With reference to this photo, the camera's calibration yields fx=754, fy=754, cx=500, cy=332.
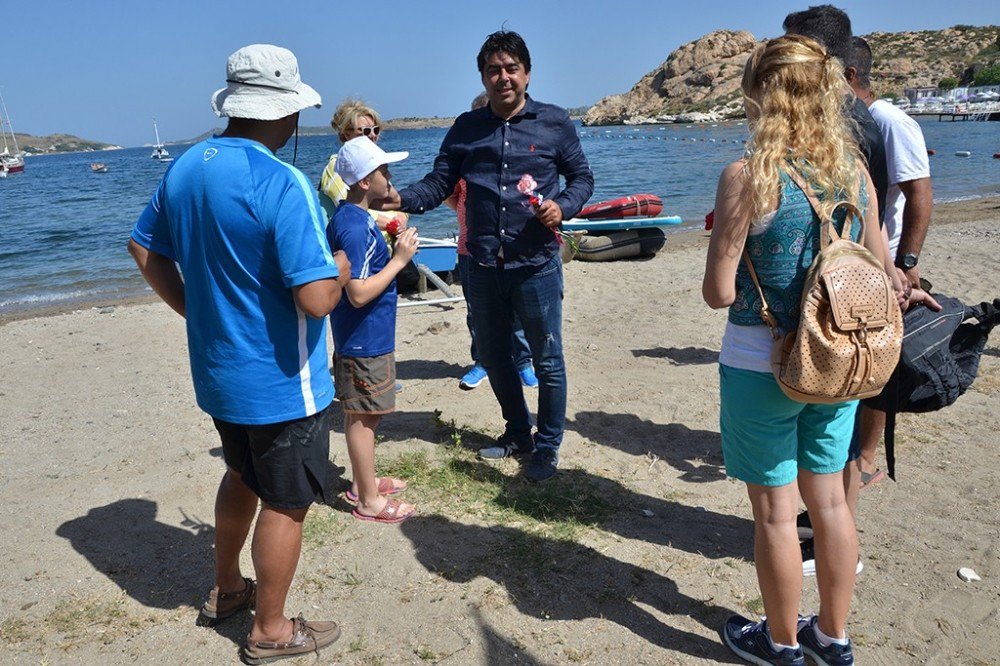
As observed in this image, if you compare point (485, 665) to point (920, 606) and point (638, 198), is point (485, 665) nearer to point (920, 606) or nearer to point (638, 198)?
point (920, 606)

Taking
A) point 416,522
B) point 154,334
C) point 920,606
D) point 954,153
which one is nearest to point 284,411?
point 416,522

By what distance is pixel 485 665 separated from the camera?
2779 millimetres

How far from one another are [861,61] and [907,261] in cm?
92

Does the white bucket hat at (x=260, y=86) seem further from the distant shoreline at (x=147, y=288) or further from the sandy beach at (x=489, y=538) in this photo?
the distant shoreline at (x=147, y=288)

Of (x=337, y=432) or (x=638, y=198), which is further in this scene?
(x=638, y=198)

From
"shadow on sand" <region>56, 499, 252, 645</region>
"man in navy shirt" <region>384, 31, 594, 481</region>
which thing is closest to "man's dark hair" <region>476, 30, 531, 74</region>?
"man in navy shirt" <region>384, 31, 594, 481</region>

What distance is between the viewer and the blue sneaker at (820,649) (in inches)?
102

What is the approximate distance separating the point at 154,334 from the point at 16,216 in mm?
25160

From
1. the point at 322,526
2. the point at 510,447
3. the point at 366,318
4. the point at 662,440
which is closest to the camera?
the point at 366,318

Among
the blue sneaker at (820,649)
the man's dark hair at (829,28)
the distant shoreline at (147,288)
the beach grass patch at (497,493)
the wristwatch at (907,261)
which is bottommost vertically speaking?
the distant shoreline at (147,288)

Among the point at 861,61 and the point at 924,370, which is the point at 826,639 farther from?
the point at 861,61

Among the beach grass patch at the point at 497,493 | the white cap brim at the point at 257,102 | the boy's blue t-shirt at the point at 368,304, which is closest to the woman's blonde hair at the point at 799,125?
the white cap brim at the point at 257,102

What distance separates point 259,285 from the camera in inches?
93.7

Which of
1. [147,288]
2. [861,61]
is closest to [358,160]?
[861,61]
